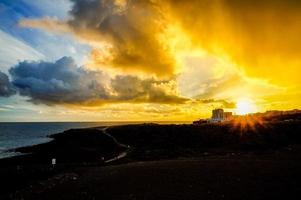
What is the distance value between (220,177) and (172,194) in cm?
703

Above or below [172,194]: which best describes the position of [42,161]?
below

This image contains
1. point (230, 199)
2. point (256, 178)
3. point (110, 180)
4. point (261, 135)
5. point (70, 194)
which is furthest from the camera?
point (261, 135)

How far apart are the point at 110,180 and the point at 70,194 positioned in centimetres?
537

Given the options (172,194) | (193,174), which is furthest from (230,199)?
(193,174)

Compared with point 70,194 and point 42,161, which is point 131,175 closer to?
point 70,194

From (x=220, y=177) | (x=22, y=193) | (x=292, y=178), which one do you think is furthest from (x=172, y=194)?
(x=22, y=193)

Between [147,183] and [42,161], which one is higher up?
[147,183]

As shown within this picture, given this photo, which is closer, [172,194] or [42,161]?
[172,194]

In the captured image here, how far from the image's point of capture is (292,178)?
2667 centimetres

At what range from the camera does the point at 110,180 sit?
30.4m

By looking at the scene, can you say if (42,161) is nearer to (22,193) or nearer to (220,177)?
(22,193)

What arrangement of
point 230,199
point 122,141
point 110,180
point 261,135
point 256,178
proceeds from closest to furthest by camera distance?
point 230,199, point 256,178, point 110,180, point 261,135, point 122,141

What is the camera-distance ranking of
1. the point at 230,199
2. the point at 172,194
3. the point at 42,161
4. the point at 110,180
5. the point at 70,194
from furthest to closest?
the point at 42,161 → the point at 110,180 → the point at 70,194 → the point at 172,194 → the point at 230,199

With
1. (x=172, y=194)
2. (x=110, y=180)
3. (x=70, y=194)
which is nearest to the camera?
(x=172, y=194)
